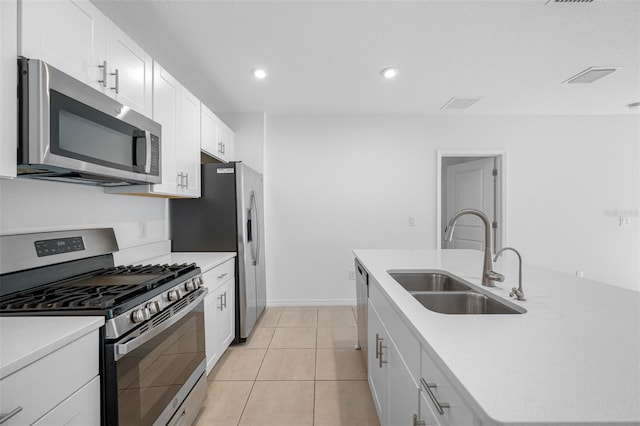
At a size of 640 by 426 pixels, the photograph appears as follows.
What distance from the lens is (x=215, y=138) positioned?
3.13 metres

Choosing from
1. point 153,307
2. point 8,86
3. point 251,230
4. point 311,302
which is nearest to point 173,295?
point 153,307

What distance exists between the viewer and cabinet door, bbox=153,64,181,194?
2.04 metres

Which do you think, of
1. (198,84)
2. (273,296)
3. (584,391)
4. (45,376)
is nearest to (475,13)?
(584,391)

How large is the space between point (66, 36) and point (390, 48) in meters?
2.00

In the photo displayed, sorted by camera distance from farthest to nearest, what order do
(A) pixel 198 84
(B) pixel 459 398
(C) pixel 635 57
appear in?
(A) pixel 198 84
(C) pixel 635 57
(B) pixel 459 398

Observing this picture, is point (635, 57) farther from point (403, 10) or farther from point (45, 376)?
point (45, 376)

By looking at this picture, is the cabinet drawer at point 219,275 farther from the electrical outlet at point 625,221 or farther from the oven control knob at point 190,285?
the electrical outlet at point 625,221

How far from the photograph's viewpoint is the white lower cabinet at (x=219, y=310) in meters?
2.20

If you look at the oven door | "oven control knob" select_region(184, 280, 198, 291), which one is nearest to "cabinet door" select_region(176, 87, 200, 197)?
"oven control knob" select_region(184, 280, 198, 291)

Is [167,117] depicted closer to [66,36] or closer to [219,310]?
[66,36]

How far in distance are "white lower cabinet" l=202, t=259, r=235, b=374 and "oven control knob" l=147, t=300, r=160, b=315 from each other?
722 mm

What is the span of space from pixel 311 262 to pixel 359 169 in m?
1.39

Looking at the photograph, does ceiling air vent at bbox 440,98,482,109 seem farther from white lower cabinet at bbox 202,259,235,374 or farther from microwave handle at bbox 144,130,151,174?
microwave handle at bbox 144,130,151,174

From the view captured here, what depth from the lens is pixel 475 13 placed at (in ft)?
6.30
